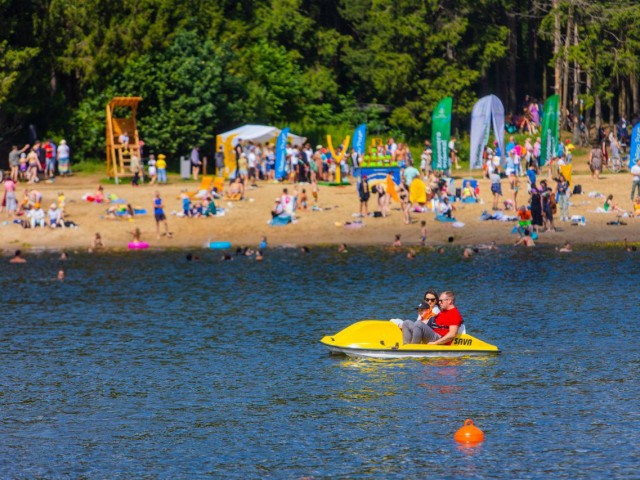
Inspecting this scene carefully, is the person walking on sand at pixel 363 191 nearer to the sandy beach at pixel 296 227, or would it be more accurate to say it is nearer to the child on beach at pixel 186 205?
the sandy beach at pixel 296 227

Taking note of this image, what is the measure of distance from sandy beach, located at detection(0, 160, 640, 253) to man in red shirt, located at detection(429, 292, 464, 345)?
21.4m

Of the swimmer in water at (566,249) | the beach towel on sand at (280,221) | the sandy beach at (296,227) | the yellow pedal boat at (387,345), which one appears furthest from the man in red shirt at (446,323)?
the beach towel on sand at (280,221)

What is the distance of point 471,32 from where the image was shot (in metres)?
73.1

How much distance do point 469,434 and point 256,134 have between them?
1572 inches

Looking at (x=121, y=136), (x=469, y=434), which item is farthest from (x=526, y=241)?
(x=469, y=434)

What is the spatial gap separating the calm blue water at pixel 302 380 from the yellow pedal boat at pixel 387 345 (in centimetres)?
28

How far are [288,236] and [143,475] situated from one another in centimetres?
3068

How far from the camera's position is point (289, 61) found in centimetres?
7088

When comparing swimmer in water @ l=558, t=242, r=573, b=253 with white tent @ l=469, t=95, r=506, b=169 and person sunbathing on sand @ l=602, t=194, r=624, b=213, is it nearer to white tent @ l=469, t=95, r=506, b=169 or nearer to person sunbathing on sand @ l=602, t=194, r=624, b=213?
person sunbathing on sand @ l=602, t=194, r=624, b=213

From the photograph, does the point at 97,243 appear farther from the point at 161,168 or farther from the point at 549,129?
the point at 549,129

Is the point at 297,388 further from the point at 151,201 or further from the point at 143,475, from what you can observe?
the point at 151,201

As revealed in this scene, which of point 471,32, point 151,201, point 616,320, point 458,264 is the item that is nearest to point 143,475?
point 616,320

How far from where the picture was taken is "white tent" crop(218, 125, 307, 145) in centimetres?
5928

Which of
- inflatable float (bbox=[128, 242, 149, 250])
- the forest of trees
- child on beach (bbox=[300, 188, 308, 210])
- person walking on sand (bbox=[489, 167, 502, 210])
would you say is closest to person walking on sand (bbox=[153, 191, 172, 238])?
inflatable float (bbox=[128, 242, 149, 250])
